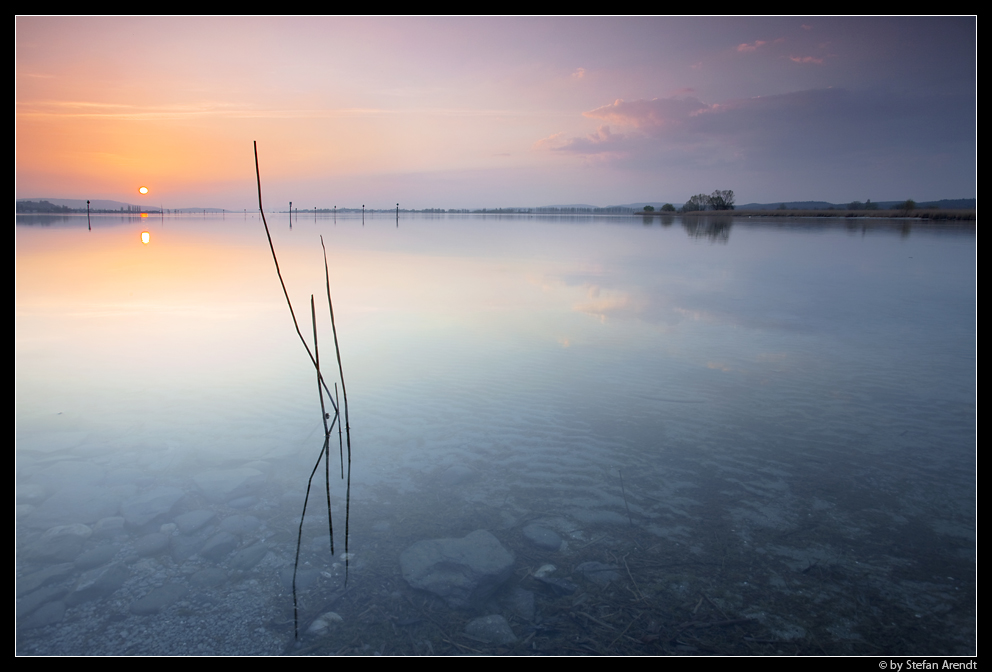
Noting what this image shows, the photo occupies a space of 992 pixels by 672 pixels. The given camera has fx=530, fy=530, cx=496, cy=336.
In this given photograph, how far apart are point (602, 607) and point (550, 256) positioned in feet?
66.8

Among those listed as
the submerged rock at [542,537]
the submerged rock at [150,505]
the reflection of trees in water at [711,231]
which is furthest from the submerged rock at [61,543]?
the reflection of trees in water at [711,231]

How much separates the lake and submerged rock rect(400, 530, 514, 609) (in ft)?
0.12

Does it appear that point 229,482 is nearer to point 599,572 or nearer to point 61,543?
point 61,543

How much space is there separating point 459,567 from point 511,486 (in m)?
0.99

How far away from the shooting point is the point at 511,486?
403cm

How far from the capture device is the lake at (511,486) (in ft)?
9.12

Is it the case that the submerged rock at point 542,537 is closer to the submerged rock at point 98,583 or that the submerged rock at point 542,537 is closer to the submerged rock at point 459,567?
the submerged rock at point 459,567

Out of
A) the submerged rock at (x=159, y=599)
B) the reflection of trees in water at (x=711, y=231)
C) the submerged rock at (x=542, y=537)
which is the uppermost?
the reflection of trees in water at (x=711, y=231)

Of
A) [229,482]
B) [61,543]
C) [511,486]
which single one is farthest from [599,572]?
[61,543]

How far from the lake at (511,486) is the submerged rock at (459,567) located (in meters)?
0.04

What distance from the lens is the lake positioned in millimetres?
2779

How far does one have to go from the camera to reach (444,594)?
2.96 metres

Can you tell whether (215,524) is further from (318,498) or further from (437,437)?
(437,437)
